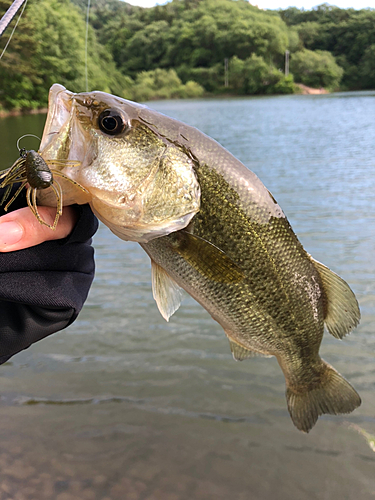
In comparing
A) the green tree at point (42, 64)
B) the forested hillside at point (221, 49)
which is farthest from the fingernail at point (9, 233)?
the forested hillside at point (221, 49)

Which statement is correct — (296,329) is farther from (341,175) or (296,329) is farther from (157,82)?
(157,82)

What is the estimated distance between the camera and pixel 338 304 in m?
2.22

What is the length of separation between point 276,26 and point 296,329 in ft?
420

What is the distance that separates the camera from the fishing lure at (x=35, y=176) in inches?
54.7

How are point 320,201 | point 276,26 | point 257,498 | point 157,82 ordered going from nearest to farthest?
point 257,498 < point 320,201 < point 157,82 < point 276,26

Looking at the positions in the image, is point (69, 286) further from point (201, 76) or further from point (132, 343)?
point (201, 76)

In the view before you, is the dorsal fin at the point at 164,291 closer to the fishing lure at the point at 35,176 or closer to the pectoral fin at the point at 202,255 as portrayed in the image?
the pectoral fin at the point at 202,255

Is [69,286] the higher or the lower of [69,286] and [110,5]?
the lower

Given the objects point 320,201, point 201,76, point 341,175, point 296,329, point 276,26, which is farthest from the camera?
point 276,26

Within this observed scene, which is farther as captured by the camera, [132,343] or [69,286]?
[132,343]

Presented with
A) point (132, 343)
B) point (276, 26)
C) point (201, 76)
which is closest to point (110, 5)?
point (201, 76)

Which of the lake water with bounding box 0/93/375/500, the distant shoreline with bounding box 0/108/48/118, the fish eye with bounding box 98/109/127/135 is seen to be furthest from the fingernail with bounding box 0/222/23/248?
the distant shoreline with bounding box 0/108/48/118

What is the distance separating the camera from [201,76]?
338 feet

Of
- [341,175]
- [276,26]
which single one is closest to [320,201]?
[341,175]
